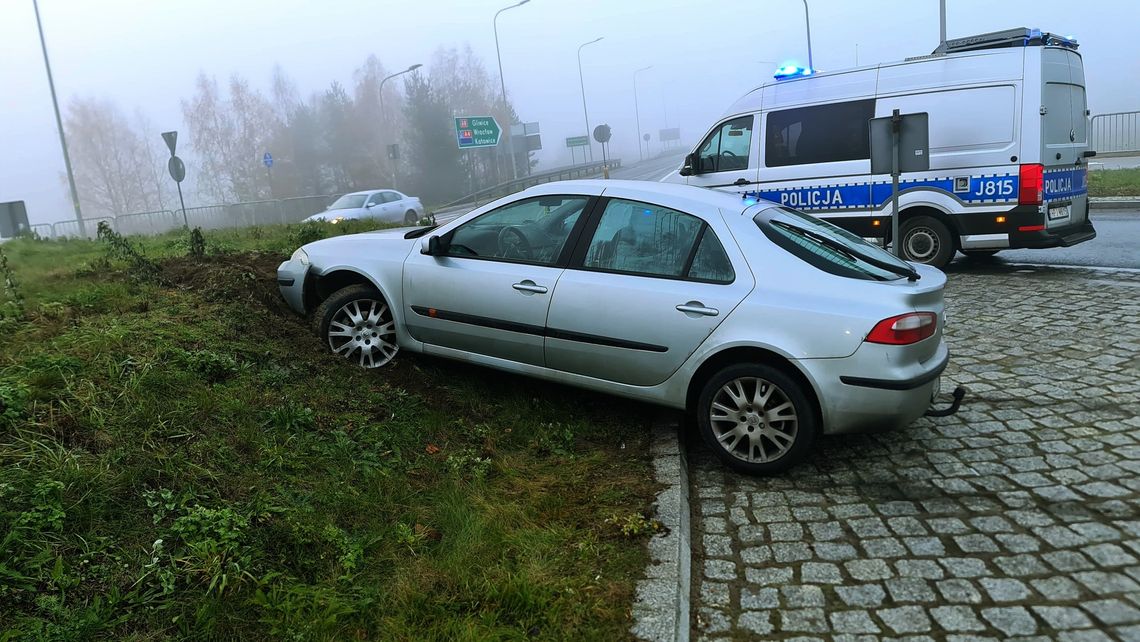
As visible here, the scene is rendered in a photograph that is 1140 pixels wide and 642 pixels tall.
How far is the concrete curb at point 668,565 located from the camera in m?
2.72

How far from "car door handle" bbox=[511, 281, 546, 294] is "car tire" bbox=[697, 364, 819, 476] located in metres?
1.17

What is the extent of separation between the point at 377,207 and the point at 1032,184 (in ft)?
59.8

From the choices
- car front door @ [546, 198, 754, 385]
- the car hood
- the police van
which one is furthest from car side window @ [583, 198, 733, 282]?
the police van

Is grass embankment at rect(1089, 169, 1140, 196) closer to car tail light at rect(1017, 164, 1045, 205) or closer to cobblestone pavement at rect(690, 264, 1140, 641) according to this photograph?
car tail light at rect(1017, 164, 1045, 205)

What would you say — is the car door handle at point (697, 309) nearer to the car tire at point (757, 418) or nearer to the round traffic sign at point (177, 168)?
the car tire at point (757, 418)

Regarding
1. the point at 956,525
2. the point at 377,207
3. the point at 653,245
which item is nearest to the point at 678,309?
the point at 653,245

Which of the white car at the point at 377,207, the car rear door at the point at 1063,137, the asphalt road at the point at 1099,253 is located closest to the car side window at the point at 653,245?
the car rear door at the point at 1063,137

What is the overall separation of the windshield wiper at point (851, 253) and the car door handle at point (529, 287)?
145 centimetres

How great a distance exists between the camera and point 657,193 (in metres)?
4.56

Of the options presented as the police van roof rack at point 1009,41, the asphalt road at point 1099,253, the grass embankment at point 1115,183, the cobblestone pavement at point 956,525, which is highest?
the police van roof rack at point 1009,41

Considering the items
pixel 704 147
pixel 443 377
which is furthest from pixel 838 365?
pixel 704 147

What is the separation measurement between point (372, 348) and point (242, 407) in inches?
56.3

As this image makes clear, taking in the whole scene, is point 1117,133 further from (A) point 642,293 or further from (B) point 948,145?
(A) point 642,293

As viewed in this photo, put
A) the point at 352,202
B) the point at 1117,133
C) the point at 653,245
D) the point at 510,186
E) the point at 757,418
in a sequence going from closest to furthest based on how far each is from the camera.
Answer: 1. the point at 757,418
2. the point at 653,245
3. the point at 1117,133
4. the point at 352,202
5. the point at 510,186
